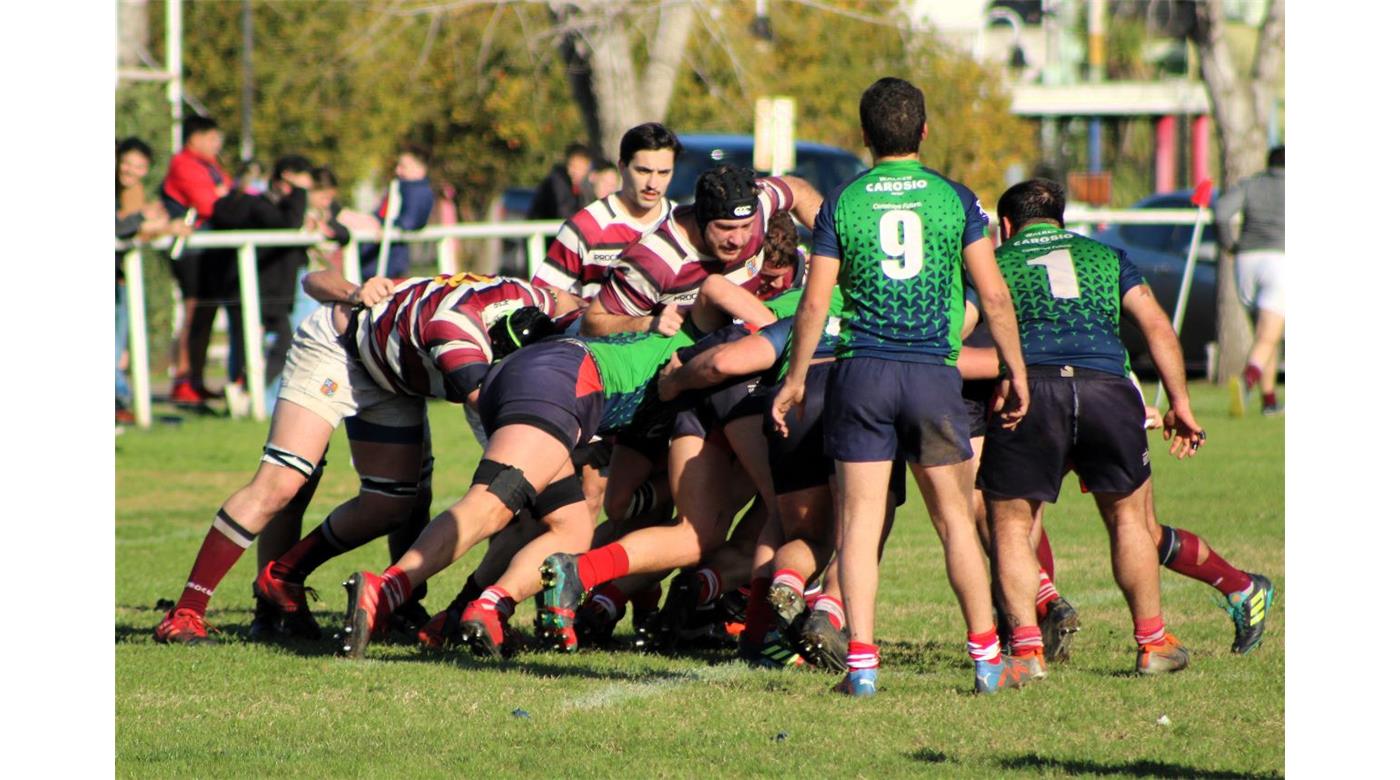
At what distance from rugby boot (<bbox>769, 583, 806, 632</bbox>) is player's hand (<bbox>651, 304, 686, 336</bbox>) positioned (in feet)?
3.88

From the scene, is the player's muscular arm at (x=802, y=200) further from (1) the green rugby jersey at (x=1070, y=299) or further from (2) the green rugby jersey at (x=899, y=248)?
(2) the green rugby jersey at (x=899, y=248)

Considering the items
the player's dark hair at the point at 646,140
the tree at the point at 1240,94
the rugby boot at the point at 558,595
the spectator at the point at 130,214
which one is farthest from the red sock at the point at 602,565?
the tree at the point at 1240,94

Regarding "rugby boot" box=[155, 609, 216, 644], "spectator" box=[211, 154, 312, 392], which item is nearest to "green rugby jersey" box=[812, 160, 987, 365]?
"rugby boot" box=[155, 609, 216, 644]

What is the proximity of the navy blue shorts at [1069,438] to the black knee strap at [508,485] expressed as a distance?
A: 154 centimetres

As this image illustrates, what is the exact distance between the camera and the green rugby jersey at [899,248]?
19.6 ft

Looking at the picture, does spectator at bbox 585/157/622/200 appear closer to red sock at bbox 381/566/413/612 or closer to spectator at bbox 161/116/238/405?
spectator at bbox 161/116/238/405

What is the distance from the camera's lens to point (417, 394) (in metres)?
7.45

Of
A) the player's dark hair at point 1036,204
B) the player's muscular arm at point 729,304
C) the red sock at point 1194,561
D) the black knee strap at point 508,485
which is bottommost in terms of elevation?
the red sock at point 1194,561

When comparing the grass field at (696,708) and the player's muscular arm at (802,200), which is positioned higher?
the player's muscular arm at (802,200)

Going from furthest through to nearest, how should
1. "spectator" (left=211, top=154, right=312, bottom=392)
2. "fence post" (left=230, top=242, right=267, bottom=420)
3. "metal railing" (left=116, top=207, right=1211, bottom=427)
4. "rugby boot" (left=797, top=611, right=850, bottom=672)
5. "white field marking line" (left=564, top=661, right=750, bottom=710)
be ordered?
"spectator" (left=211, top=154, right=312, bottom=392) < "fence post" (left=230, top=242, right=267, bottom=420) < "metal railing" (left=116, top=207, right=1211, bottom=427) < "rugby boot" (left=797, top=611, right=850, bottom=672) < "white field marking line" (left=564, top=661, right=750, bottom=710)

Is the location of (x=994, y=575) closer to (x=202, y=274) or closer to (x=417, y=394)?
(x=417, y=394)

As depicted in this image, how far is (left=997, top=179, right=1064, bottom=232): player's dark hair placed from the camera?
22.7 feet

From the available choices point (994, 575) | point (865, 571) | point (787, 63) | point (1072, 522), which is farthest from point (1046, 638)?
point (787, 63)

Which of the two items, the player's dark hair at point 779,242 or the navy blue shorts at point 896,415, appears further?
the player's dark hair at point 779,242
